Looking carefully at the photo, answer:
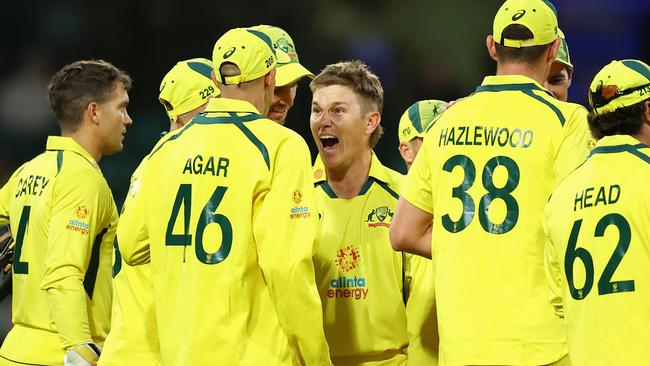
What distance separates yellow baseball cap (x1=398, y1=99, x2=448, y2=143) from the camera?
606cm

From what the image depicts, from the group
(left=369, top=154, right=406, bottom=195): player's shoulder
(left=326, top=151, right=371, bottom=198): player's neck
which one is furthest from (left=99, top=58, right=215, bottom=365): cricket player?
(left=369, top=154, right=406, bottom=195): player's shoulder

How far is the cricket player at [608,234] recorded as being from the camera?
3910 mm

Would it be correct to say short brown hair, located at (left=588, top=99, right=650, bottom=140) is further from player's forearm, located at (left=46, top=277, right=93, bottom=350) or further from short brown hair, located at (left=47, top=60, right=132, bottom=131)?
short brown hair, located at (left=47, top=60, right=132, bottom=131)

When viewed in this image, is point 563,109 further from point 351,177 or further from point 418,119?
point 418,119

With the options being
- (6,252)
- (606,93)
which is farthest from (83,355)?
(606,93)

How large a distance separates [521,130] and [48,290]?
2475mm

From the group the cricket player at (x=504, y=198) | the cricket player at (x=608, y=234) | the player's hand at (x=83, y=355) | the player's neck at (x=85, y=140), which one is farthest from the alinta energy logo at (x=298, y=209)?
the player's neck at (x=85, y=140)

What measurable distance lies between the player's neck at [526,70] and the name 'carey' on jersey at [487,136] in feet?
0.88

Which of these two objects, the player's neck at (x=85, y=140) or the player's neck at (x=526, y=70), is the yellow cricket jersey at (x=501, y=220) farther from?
the player's neck at (x=85, y=140)

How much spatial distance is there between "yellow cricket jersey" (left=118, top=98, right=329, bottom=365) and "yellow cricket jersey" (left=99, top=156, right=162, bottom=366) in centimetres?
28

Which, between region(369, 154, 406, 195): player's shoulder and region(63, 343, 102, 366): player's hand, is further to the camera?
region(369, 154, 406, 195): player's shoulder

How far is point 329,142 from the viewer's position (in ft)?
18.4

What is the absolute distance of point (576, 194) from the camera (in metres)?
4.08

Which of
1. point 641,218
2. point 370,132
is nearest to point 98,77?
point 370,132
